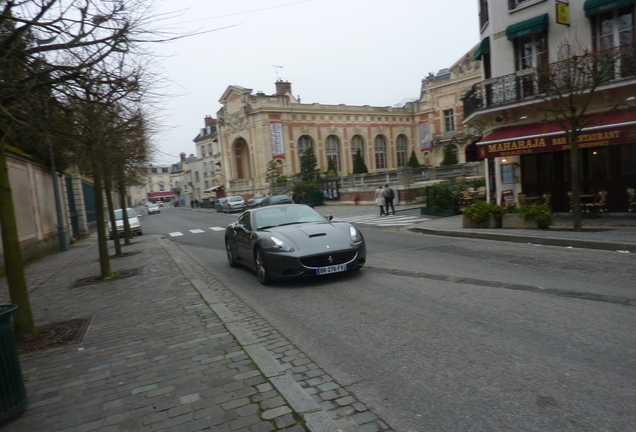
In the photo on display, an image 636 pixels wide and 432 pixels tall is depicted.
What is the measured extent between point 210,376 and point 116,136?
27.1 ft

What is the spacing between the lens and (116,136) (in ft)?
34.7

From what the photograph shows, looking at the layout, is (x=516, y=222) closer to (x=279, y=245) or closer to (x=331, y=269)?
(x=331, y=269)

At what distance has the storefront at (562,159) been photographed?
13.0m

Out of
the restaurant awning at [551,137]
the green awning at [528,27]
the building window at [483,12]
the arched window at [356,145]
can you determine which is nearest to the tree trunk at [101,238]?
the restaurant awning at [551,137]

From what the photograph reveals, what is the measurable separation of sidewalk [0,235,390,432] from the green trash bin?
3.8 inches

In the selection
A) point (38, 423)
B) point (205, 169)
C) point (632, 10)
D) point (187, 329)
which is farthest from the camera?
point (205, 169)

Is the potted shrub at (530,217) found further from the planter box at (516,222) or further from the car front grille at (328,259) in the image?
the car front grille at (328,259)

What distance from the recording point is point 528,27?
16.2 metres

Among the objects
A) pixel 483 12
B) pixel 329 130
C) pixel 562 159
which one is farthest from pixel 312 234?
pixel 329 130

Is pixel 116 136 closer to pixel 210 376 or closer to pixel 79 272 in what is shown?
pixel 79 272

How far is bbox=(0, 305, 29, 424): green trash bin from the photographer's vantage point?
138 inches

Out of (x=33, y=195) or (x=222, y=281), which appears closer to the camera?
(x=222, y=281)

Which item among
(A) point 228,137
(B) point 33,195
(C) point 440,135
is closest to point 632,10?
(B) point 33,195

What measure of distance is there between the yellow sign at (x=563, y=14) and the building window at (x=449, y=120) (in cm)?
3353
